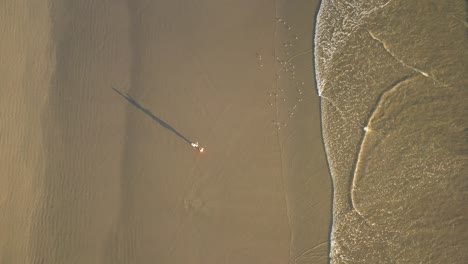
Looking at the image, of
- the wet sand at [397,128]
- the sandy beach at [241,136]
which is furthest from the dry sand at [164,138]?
the wet sand at [397,128]

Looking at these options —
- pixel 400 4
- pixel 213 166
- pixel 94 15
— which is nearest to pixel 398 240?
pixel 213 166

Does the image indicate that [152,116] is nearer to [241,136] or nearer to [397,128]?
[241,136]

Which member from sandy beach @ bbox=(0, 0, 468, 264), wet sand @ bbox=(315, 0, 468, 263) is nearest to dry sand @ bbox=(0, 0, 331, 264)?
sandy beach @ bbox=(0, 0, 468, 264)

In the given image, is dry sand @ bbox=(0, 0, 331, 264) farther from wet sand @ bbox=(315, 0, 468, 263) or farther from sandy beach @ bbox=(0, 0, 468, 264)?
wet sand @ bbox=(315, 0, 468, 263)

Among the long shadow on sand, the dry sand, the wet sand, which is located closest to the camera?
the wet sand

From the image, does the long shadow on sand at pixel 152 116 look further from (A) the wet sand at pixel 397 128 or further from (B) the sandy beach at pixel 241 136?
(A) the wet sand at pixel 397 128

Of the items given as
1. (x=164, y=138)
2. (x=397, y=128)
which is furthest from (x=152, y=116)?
(x=397, y=128)
